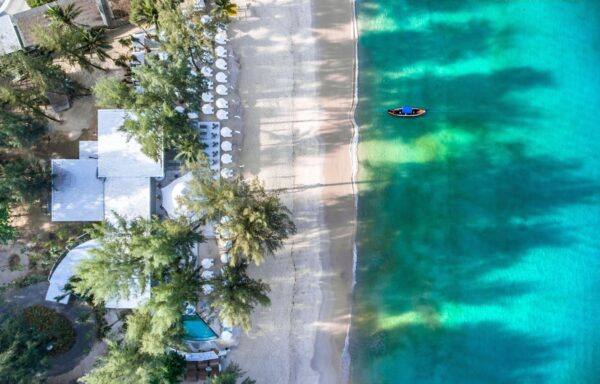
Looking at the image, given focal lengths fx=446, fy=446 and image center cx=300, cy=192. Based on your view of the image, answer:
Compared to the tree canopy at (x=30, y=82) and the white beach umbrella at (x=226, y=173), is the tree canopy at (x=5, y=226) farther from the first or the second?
the white beach umbrella at (x=226, y=173)

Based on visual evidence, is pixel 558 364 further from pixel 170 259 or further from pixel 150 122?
pixel 150 122

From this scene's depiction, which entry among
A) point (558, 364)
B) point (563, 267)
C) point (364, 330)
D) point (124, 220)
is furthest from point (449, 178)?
point (124, 220)

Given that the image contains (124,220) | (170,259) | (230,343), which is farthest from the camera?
(230,343)

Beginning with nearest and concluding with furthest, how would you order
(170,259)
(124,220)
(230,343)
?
(170,259) → (124,220) → (230,343)

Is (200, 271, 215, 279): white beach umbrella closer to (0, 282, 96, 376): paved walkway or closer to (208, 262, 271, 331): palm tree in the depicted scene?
(208, 262, 271, 331): palm tree

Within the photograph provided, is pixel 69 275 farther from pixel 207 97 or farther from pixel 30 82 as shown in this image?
pixel 207 97

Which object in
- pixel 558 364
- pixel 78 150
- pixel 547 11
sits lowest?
pixel 558 364

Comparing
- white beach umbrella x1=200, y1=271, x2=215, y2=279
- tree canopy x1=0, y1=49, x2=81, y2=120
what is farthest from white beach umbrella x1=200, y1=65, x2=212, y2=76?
white beach umbrella x1=200, y1=271, x2=215, y2=279
